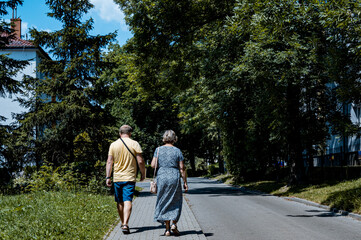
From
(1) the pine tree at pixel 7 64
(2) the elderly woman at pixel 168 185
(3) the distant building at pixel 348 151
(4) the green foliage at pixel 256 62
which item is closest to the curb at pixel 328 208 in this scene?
(4) the green foliage at pixel 256 62

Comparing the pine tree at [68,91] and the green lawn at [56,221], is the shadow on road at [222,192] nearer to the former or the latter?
the pine tree at [68,91]

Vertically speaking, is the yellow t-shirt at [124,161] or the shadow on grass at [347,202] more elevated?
the yellow t-shirt at [124,161]

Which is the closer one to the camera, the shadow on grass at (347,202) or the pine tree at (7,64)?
the shadow on grass at (347,202)

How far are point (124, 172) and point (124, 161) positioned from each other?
0.21 meters

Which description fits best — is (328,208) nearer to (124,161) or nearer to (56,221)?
(124,161)

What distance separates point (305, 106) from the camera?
62.9ft

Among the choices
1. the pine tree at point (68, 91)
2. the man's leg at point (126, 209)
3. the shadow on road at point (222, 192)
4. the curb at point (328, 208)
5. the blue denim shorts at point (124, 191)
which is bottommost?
the shadow on road at point (222, 192)

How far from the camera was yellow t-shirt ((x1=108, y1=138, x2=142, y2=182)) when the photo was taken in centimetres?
739

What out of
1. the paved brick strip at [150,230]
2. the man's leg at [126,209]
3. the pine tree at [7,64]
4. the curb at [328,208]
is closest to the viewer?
the paved brick strip at [150,230]

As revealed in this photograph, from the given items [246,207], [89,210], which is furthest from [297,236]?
[246,207]

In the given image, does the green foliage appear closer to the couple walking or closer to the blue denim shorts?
the couple walking

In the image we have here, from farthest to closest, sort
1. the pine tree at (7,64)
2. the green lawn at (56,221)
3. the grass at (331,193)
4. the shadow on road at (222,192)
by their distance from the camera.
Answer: the shadow on road at (222,192), the pine tree at (7,64), the grass at (331,193), the green lawn at (56,221)

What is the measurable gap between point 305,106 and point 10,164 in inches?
547

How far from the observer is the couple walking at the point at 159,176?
7.13m
